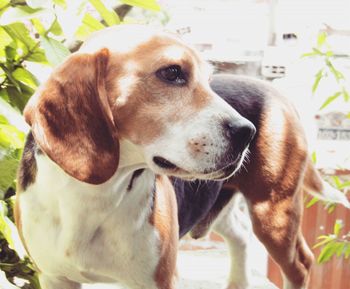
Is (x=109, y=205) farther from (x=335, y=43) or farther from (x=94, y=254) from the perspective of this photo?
(x=335, y=43)

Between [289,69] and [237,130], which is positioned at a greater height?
[237,130]

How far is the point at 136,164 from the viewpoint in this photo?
22.8 inches

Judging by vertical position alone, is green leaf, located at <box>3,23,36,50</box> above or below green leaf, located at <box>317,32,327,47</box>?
above

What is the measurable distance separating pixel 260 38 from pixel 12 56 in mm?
682

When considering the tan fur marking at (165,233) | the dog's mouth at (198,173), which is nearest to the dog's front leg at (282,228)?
the tan fur marking at (165,233)

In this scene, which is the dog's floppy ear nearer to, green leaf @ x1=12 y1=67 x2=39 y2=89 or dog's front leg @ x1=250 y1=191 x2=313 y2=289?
green leaf @ x1=12 y1=67 x2=39 y2=89

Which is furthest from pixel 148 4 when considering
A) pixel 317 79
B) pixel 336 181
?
pixel 336 181

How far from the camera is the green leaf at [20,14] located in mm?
592

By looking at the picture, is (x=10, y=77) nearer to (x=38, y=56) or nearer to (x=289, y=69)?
(x=38, y=56)

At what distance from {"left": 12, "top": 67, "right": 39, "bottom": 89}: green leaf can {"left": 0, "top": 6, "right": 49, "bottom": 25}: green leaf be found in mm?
109

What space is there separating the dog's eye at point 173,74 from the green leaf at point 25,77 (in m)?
0.24

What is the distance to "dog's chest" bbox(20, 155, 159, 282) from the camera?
2.00 ft

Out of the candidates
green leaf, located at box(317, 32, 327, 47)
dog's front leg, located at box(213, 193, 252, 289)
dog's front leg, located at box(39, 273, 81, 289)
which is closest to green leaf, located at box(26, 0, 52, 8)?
dog's front leg, located at box(39, 273, 81, 289)

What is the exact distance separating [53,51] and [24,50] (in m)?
0.15
